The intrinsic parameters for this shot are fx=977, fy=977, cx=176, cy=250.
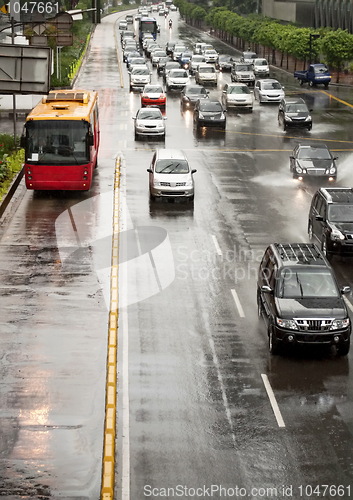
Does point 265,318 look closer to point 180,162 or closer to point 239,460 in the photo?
point 239,460

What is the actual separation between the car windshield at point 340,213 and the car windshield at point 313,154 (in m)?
11.8

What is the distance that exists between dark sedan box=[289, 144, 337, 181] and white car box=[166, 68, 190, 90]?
36271mm

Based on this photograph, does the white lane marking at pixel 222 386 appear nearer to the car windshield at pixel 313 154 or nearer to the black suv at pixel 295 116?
the car windshield at pixel 313 154

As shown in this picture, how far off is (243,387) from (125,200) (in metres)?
17.7

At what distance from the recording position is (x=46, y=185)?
3462 centimetres

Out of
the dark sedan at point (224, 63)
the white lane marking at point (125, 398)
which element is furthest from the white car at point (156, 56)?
the white lane marking at point (125, 398)

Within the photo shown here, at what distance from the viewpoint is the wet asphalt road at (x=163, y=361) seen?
14.8 meters

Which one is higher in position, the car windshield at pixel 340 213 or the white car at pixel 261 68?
the car windshield at pixel 340 213

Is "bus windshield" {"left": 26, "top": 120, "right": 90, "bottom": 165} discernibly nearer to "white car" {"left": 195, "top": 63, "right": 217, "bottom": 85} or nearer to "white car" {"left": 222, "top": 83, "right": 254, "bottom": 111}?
"white car" {"left": 222, "top": 83, "right": 254, "bottom": 111}

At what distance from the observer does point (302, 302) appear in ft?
65.5

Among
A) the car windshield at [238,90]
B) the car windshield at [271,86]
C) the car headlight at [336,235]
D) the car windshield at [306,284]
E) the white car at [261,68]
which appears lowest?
the white car at [261,68]

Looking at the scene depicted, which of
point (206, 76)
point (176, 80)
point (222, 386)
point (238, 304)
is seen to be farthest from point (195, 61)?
point (222, 386)

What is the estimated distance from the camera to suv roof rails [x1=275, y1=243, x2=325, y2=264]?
70.5 ft

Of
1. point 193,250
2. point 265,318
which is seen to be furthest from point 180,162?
point 265,318
